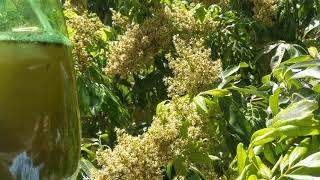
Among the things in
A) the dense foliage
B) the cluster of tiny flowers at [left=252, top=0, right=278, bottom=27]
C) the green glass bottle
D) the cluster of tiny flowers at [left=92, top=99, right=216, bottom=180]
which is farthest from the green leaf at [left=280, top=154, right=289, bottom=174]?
the cluster of tiny flowers at [left=252, top=0, right=278, bottom=27]

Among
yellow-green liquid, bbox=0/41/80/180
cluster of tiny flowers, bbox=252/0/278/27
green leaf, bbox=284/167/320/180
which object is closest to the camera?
yellow-green liquid, bbox=0/41/80/180

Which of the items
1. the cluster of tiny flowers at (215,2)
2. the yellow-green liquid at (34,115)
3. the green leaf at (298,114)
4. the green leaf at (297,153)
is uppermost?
the cluster of tiny flowers at (215,2)

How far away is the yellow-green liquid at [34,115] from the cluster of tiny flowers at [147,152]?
45cm

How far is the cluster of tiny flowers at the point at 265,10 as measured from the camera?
1.65 meters

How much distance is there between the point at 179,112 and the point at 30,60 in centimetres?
60

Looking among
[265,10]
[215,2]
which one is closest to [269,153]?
[265,10]

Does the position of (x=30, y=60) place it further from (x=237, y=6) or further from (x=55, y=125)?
(x=237, y=6)

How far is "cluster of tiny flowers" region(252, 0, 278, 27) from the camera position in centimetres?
165

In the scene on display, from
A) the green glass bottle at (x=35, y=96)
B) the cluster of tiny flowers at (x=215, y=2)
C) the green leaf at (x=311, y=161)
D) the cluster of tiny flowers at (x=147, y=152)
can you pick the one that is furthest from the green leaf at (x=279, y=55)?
the green glass bottle at (x=35, y=96)

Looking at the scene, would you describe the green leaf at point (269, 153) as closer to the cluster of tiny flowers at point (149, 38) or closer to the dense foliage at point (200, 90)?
the dense foliage at point (200, 90)

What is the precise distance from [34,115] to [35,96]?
1 cm

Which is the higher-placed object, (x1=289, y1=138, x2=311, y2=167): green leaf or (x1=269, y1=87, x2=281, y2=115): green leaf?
(x1=269, y1=87, x2=281, y2=115): green leaf

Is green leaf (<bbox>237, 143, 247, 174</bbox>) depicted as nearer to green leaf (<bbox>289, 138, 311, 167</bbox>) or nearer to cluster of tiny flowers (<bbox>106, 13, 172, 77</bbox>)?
green leaf (<bbox>289, 138, 311, 167</bbox>)

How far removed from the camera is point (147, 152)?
33.4 inches
